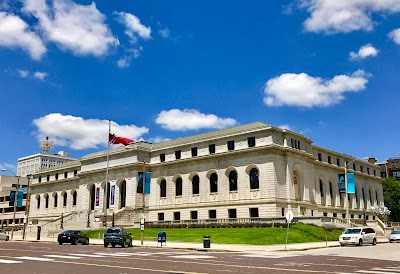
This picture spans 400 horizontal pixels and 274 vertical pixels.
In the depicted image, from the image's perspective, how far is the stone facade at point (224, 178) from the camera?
60.9 metres

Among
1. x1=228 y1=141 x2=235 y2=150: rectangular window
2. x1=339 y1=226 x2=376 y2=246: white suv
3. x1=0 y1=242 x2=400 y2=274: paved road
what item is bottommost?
x1=0 y1=242 x2=400 y2=274: paved road

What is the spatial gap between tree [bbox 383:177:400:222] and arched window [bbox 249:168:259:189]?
6299 centimetres

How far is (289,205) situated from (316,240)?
17.3 m

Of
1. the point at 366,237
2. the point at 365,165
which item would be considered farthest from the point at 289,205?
the point at 365,165

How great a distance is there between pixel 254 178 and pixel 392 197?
215 feet

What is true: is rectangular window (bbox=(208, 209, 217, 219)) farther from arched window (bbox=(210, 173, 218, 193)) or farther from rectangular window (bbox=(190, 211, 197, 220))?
arched window (bbox=(210, 173, 218, 193))

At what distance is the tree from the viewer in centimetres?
10781

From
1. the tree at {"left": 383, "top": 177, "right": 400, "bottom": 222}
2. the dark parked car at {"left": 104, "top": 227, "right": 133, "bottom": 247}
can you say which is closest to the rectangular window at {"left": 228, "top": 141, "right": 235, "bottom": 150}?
the dark parked car at {"left": 104, "top": 227, "right": 133, "bottom": 247}

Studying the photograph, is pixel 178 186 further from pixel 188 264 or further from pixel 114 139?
pixel 188 264

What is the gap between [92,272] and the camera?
50.7 ft

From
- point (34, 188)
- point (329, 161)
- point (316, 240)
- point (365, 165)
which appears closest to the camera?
point (316, 240)

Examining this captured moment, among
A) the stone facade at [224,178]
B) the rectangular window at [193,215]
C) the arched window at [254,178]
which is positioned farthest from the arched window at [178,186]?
the arched window at [254,178]

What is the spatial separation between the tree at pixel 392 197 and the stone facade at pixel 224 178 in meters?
22.5

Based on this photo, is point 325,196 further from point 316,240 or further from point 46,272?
point 46,272
